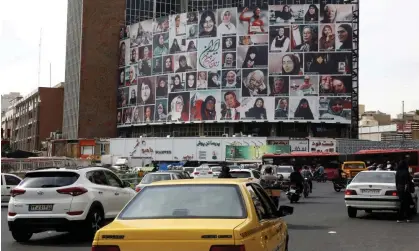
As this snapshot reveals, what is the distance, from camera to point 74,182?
37.3ft

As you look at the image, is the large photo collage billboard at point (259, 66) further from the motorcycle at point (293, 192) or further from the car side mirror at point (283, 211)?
the car side mirror at point (283, 211)

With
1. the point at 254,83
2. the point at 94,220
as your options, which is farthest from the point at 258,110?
the point at 94,220

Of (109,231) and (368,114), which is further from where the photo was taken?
(368,114)

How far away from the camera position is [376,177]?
16.8 metres

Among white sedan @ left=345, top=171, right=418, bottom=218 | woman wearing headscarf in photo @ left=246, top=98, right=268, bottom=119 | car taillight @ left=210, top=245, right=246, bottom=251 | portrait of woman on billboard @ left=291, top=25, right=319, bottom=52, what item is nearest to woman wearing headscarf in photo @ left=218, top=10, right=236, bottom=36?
portrait of woman on billboard @ left=291, top=25, right=319, bottom=52

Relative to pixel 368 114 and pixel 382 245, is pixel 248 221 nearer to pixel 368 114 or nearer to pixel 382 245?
pixel 382 245

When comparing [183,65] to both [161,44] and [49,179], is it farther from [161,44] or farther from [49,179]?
[49,179]

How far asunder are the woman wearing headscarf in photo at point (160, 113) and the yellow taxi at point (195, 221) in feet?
256

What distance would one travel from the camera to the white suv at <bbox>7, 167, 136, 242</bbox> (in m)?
11.0

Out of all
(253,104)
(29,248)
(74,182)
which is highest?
(253,104)

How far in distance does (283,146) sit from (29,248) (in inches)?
2527

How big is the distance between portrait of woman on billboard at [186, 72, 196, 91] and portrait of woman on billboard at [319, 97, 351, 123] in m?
18.4

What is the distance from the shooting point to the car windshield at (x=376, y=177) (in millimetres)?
16656

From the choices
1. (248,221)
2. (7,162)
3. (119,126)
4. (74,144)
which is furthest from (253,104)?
(248,221)
